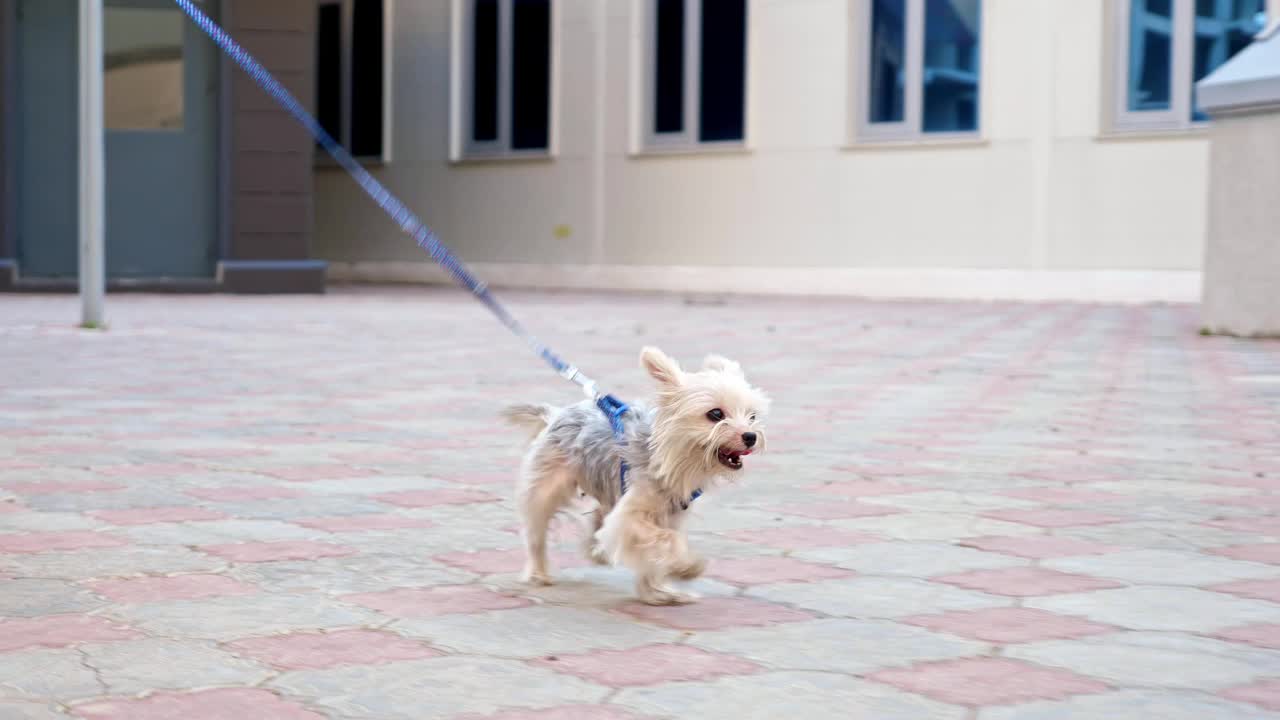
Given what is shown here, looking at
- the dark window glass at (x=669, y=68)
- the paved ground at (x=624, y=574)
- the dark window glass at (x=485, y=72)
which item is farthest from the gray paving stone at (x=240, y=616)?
the dark window glass at (x=485, y=72)

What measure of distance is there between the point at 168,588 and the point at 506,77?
66.5 feet

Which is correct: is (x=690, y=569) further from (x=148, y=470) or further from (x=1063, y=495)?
(x=148, y=470)

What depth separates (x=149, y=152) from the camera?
60.7ft

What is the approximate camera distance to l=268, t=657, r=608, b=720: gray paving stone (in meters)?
2.99

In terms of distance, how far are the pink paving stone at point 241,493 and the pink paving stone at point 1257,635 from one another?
2.82 meters

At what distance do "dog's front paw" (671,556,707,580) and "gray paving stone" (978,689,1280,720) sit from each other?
981 millimetres

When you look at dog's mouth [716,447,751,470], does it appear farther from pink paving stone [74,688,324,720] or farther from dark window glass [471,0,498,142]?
dark window glass [471,0,498,142]

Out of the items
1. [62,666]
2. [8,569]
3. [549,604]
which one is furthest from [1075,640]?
[8,569]

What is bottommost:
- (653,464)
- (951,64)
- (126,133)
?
(653,464)

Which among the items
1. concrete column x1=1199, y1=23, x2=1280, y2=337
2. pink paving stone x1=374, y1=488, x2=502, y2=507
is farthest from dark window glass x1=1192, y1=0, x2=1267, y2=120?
pink paving stone x1=374, y1=488, x2=502, y2=507

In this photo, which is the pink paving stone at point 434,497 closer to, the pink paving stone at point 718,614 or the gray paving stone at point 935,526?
the gray paving stone at point 935,526

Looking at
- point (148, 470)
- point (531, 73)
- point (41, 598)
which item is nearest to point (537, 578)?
point (41, 598)

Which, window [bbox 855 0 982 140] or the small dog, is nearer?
the small dog

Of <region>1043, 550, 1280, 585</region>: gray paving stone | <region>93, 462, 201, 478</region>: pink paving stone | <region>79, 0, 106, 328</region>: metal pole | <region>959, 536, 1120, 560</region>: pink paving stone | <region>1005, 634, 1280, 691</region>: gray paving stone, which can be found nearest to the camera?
<region>1005, 634, 1280, 691</region>: gray paving stone
